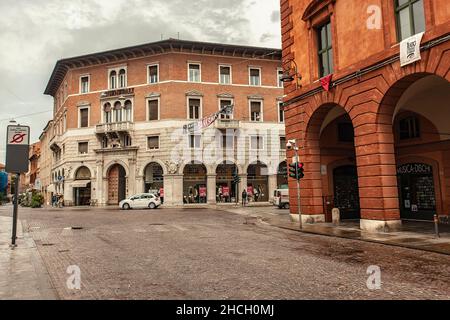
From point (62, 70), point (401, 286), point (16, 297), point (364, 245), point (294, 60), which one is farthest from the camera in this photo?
point (62, 70)

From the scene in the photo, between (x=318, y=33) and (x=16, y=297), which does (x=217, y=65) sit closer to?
(x=318, y=33)

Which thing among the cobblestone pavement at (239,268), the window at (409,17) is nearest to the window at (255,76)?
the window at (409,17)

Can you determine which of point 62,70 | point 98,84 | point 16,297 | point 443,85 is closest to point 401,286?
point 16,297

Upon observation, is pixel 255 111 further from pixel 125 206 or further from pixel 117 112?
pixel 125 206

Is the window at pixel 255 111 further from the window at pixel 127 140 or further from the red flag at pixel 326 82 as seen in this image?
the red flag at pixel 326 82

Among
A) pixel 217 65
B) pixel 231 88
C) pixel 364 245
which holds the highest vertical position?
pixel 217 65

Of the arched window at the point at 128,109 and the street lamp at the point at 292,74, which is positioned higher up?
the arched window at the point at 128,109

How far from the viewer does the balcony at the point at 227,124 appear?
130 ft

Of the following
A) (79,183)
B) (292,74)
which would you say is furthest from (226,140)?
(292,74)

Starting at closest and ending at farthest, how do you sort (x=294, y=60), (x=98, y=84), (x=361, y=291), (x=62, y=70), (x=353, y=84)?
(x=361, y=291) < (x=353, y=84) < (x=294, y=60) < (x=98, y=84) < (x=62, y=70)

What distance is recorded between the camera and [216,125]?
39.6m

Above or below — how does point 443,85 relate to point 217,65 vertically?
below

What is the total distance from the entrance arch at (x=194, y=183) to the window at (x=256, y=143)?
20.0 feet

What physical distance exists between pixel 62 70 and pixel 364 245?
148 feet
